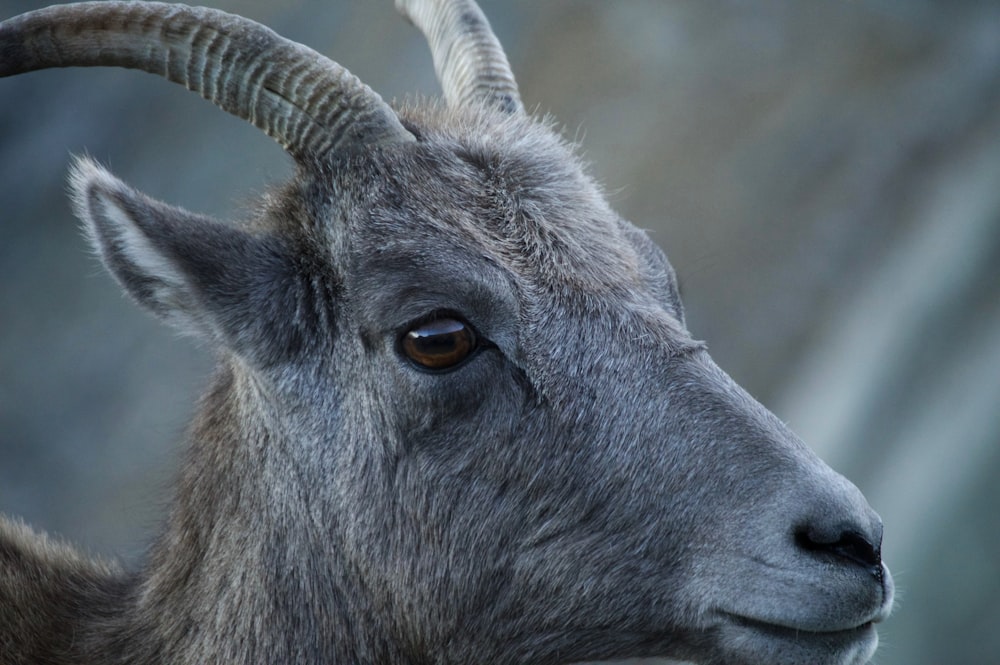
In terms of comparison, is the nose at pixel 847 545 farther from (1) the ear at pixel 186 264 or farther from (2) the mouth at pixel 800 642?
(1) the ear at pixel 186 264

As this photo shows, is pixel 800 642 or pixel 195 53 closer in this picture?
pixel 800 642

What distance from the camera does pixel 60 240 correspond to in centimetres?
916

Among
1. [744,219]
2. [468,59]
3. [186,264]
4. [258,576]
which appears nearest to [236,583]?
[258,576]

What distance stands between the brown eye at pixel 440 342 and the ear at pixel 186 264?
1.71 ft

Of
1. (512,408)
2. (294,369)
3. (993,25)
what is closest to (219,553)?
(294,369)

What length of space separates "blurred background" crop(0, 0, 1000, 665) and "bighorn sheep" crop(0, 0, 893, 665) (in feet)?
15.5

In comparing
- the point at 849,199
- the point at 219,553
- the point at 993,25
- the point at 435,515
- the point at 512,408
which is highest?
the point at 993,25

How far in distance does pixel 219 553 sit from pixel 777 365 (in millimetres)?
7036

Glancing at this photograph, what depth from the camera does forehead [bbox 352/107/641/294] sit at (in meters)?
3.72

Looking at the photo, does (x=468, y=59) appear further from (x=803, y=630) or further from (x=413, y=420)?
(x=803, y=630)

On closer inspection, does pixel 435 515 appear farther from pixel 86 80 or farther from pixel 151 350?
pixel 86 80

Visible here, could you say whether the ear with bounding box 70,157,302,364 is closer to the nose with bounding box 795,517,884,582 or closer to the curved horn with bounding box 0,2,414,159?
the curved horn with bounding box 0,2,414,159

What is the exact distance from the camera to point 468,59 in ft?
17.0

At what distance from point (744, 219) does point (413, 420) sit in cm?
721
